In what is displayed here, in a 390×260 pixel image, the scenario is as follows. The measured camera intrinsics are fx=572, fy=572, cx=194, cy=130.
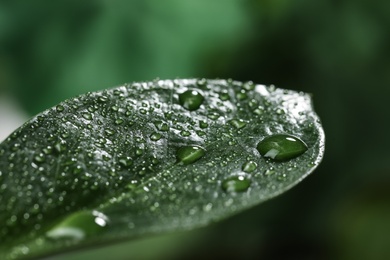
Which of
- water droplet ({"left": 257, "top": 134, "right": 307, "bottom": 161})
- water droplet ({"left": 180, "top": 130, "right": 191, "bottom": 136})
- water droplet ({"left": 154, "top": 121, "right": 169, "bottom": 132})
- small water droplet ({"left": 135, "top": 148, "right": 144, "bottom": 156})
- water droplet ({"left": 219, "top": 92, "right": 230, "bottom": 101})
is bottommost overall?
small water droplet ({"left": 135, "top": 148, "right": 144, "bottom": 156})

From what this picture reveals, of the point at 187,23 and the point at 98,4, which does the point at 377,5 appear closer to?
the point at 187,23

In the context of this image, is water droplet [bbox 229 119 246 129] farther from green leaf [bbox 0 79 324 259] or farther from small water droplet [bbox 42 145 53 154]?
small water droplet [bbox 42 145 53 154]

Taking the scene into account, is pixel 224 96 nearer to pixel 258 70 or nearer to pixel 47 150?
pixel 47 150

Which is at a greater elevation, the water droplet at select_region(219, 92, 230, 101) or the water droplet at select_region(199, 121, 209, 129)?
the water droplet at select_region(219, 92, 230, 101)

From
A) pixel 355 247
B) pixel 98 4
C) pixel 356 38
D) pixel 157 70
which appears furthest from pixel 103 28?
pixel 355 247

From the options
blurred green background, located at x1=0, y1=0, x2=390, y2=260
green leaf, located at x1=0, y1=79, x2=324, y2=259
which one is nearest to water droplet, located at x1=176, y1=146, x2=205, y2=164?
green leaf, located at x1=0, y1=79, x2=324, y2=259

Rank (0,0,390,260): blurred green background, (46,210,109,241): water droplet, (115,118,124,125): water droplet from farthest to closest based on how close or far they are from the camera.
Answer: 1. (0,0,390,260): blurred green background
2. (115,118,124,125): water droplet
3. (46,210,109,241): water droplet

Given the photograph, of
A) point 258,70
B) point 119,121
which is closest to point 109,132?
point 119,121
